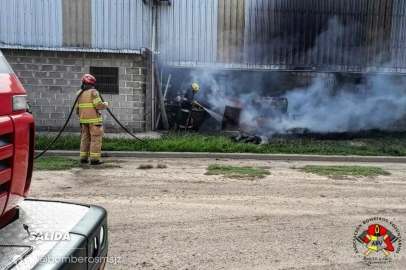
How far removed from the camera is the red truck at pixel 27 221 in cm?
169

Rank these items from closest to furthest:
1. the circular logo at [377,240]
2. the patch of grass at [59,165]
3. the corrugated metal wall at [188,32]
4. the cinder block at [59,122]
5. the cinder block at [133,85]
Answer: the circular logo at [377,240]
the patch of grass at [59,165]
the cinder block at [59,122]
the cinder block at [133,85]
the corrugated metal wall at [188,32]

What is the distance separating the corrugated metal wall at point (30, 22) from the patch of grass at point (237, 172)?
26.0ft

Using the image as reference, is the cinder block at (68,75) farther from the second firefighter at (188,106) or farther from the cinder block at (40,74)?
the second firefighter at (188,106)

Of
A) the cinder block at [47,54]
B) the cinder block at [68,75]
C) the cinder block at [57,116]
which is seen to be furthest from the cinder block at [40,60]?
the cinder block at [57,116]

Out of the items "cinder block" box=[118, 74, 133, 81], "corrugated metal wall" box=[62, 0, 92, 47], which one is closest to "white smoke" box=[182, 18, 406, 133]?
"cinder block" box=[118, 74, 133, 81]

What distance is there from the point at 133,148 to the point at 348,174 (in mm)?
5170

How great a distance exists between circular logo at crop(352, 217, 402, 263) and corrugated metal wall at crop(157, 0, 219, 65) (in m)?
9.99

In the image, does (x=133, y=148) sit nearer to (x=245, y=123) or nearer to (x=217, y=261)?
(x=245, y=123)

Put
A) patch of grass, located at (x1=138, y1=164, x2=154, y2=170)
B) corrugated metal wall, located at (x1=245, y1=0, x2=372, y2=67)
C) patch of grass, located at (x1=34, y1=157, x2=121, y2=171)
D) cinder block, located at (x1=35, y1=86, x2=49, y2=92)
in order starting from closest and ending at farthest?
patch of grass, located at (x1=34, y1=157, x2=121, y2=171), patch of grass, located at (x1=138, y1=164, x2=154, y2=170), cinder block, located at (x1=35, y1=86, x2=49, y2=92), corrugated metal wall, located at (x1=245, y1=0, x2=372, y2=67)

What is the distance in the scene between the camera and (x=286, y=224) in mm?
4547

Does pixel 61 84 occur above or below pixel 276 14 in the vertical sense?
below

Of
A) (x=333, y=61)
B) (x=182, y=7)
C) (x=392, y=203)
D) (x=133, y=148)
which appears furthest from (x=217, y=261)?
(x=333, y=61)

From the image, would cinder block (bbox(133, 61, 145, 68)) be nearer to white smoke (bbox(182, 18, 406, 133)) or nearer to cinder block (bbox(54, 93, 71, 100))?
cinder block (bbox(54, 93, 71, 100))

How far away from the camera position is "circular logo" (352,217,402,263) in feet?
12.4
